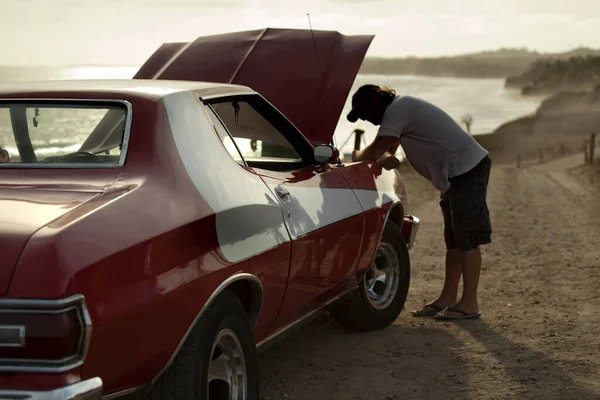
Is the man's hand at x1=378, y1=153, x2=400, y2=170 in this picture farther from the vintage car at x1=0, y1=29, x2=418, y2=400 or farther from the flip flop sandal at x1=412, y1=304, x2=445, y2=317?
the flip flop sandal at x1=412, y1=304, x2=445, y2=317

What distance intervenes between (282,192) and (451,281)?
3.15 meters

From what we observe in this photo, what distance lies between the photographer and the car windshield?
3.68m

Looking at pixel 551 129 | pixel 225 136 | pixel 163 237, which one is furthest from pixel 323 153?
pixel 551 129

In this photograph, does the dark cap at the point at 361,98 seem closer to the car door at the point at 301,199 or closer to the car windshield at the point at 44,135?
the car door at the point at 301,199

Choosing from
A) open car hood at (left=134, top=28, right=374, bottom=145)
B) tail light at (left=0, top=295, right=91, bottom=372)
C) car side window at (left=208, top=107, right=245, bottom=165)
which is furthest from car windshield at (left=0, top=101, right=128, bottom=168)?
open car hood at (left=134, top=28, right=374, bottom=145)

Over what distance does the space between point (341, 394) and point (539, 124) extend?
149 meters

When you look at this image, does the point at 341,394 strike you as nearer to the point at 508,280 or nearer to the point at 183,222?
the point at 183,222

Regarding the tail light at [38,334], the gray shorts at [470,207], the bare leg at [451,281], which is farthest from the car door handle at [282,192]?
the bare leg at [451,281]

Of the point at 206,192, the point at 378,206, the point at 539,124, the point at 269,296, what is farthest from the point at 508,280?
the point at 539,124

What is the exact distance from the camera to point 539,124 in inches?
5837

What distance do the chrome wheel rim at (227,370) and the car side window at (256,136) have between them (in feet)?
4.02

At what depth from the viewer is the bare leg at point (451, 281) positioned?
7047mm

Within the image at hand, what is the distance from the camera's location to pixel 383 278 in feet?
20.8

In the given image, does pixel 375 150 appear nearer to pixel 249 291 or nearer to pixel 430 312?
pixel 430 312
